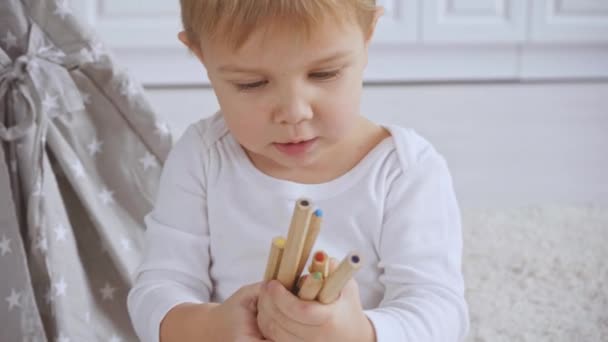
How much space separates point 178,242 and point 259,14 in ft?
0.76

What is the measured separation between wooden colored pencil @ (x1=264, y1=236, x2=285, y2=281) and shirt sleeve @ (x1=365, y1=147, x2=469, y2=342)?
0.10 m

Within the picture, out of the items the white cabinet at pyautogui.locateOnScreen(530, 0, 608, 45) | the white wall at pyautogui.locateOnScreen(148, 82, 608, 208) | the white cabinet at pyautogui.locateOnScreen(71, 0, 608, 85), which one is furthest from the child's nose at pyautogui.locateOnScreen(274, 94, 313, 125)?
the white cabinet at pyautogui.locateOnScreen(530, 0, 608, 45)

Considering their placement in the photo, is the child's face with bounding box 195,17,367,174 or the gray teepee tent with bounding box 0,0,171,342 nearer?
the child's face with bounding box 195,17,367,174

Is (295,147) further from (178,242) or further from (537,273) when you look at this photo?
(537,273)

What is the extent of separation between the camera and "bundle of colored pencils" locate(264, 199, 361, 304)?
47 centimetres

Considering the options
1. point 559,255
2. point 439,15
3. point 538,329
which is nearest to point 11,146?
point 538,329

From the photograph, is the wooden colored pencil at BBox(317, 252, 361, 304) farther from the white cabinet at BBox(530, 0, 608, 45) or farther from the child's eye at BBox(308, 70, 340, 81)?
the white cabinet at BBox(530, 0, 608, 45)

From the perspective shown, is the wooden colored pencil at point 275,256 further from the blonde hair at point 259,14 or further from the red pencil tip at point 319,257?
the blonde hair at point 259,14

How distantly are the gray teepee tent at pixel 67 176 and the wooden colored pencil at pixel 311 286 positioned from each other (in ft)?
1.03

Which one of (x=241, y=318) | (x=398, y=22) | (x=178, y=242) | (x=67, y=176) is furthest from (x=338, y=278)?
(x=398, y=22)

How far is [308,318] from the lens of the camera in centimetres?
54

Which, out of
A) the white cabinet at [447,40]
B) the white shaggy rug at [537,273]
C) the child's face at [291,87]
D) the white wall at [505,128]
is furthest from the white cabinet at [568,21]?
the child's face at [291,87]

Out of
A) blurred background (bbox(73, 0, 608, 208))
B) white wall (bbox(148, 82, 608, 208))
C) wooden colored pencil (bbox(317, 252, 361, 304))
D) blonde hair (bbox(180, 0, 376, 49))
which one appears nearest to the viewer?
wooden colored pencil (bbox(317, 252, 361, 304))

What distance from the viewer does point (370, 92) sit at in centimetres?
181
